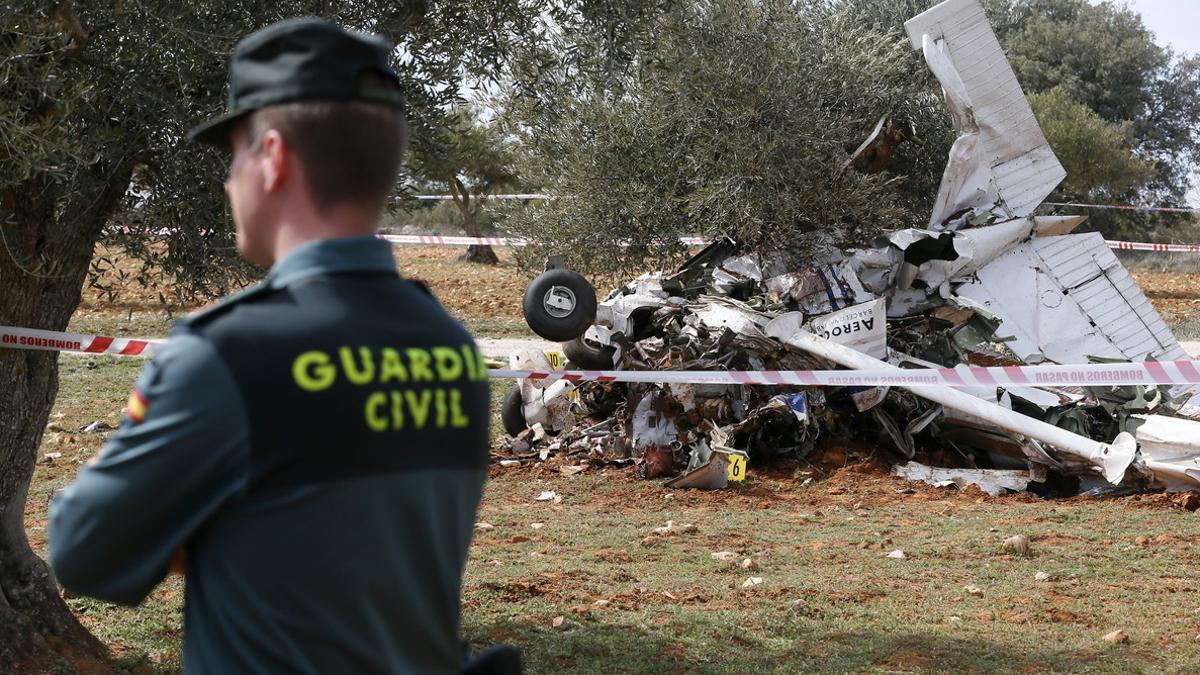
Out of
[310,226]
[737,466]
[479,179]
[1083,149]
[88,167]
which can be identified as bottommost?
[737,466]

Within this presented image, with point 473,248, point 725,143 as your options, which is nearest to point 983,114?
point 725,143

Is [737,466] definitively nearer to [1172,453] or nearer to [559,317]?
[559,317]

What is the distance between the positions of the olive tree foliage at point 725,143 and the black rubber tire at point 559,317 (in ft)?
5.69

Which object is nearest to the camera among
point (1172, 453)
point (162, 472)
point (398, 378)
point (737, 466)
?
point (162, 472)

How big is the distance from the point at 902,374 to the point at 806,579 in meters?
2.69

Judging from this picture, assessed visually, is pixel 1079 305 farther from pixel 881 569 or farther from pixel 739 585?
pixel 739 585

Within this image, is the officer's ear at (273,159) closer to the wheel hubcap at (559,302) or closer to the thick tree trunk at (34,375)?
the thick tree trunk at (34,375)

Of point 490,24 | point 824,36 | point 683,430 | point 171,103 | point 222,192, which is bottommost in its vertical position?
point 683,430

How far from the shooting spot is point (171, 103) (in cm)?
522

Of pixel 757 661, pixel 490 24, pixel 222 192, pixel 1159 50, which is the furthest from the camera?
pixel 1159 50

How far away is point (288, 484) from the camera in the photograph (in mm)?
1734

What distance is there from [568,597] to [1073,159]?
26.9 metres

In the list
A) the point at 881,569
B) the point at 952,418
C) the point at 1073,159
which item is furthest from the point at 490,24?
the point at 1073,159

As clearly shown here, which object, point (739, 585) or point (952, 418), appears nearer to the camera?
point (739, 585)
